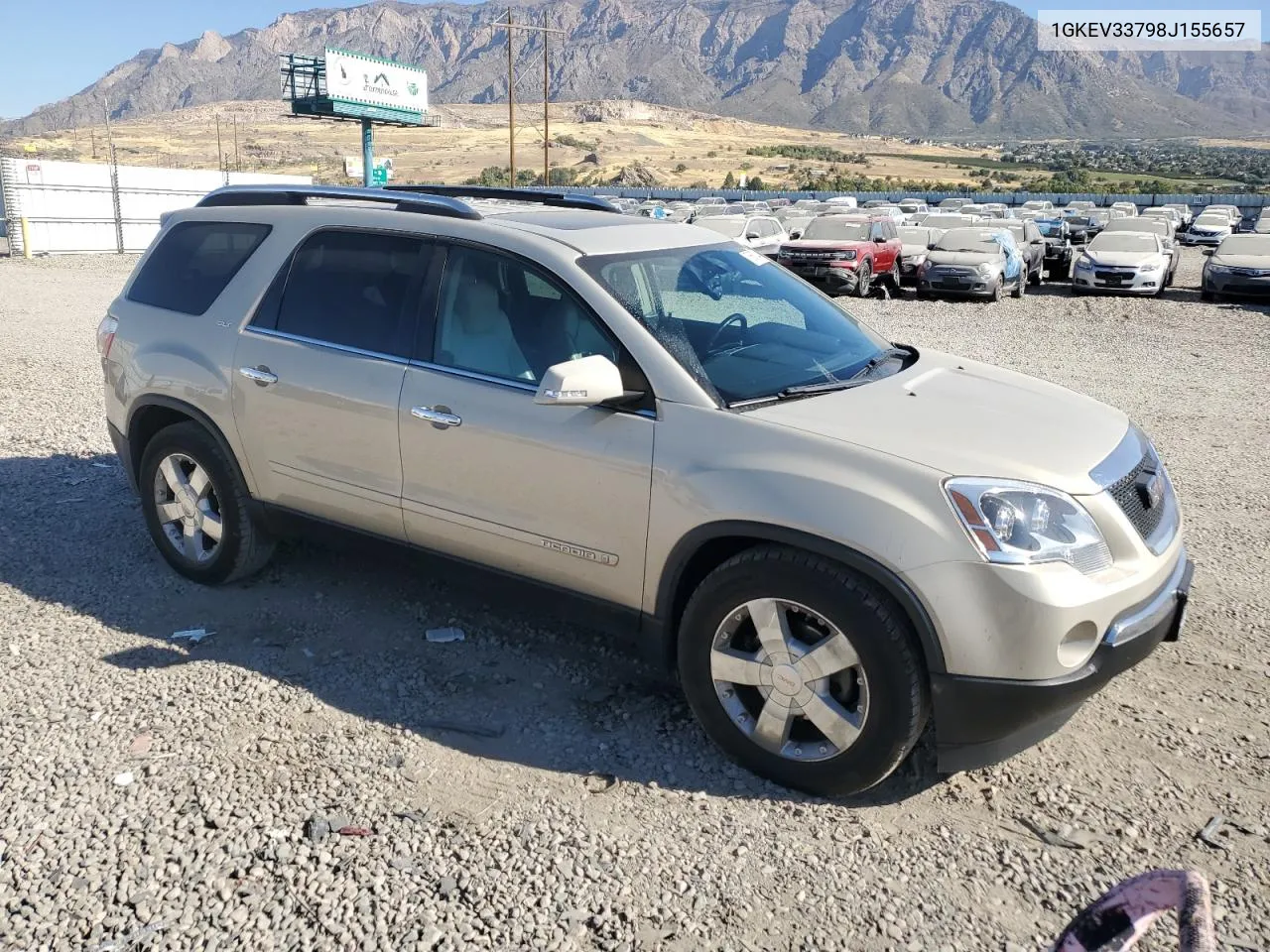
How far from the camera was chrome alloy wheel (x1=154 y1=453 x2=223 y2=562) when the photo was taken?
A: 200 inches

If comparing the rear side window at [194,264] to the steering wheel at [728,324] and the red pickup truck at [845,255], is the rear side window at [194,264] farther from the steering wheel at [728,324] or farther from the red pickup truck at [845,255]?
the red pickup truck at [845,255]

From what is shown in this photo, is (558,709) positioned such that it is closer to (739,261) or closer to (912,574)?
(912,574)

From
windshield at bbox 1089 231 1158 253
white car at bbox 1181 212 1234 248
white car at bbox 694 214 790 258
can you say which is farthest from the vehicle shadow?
white car at bbox 1181 212 1234 248

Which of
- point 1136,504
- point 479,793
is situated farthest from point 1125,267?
point 479,793

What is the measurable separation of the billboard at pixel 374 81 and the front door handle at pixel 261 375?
186 feet

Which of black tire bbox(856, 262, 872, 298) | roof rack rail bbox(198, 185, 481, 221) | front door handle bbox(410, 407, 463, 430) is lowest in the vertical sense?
black tire bbox(856, 262, 872, 298)

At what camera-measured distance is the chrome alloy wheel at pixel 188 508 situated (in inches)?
200

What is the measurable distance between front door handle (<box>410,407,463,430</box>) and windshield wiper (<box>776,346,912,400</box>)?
1.22 meters

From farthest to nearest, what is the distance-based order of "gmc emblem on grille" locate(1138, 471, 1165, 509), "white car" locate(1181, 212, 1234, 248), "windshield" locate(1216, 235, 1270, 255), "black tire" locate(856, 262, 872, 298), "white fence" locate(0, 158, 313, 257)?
1. "white car" locate(1181, 212, 1234, 248)
2. "white fence" locate(0, 158, 313, 257)
3. "windshield" locate(1216, 235, 1270, 255)
4. "black tire" locate(856, 262, 872, 298)
5. "gmc emblem on grille" locate(1138, 471, 1165, 509)

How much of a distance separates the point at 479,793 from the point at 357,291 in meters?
2.16

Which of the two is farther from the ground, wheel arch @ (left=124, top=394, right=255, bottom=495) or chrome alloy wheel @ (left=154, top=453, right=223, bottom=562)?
wheel arch @ (left=124, top=394, right=255, bottom=495)

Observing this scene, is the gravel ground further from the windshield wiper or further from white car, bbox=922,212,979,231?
white car, bbox=922,212,979,231

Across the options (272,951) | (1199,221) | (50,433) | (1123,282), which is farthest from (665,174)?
(272,951)

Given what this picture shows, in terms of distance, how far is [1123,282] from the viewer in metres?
21.4
